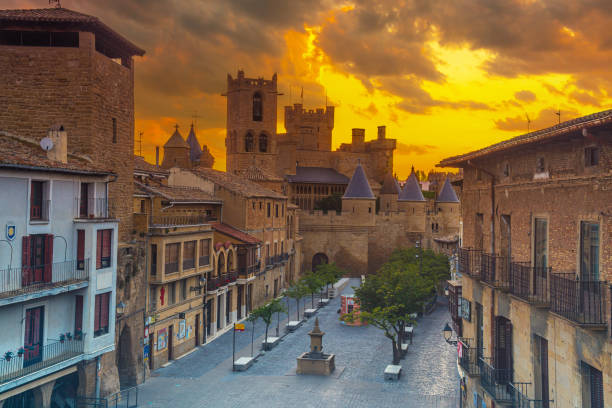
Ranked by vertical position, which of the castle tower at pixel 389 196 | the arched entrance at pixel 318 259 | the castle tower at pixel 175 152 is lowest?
the arched entrance at pixel 318 259

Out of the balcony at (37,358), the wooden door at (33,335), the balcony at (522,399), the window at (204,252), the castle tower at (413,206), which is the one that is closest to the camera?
the balcony at (522,399)

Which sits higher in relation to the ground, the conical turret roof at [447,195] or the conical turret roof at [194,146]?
the conical turret roof at [194,146]

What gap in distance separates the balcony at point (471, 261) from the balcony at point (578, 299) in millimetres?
5895

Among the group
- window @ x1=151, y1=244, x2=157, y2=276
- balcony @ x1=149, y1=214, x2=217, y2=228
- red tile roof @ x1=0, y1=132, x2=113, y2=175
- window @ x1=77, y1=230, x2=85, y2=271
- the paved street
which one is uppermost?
red tile roof @ x1=0, y1=132, x2=113, y2=175

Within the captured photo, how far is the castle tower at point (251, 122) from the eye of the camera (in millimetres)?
80500

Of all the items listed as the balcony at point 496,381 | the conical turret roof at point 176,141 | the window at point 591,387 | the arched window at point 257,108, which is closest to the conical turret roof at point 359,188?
the arched window at point 257,108

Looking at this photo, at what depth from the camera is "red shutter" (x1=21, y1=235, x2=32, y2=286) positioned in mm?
19266

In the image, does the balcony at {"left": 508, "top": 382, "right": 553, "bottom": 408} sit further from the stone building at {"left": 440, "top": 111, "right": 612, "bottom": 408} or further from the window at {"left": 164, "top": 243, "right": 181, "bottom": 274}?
the window at {"left": 164, "top": 243, "right": 181, "bottom": 274}

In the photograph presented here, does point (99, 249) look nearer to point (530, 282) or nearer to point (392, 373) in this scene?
point (392, 373)

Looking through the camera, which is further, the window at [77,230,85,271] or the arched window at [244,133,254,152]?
the arched window at [244,133,254,152]

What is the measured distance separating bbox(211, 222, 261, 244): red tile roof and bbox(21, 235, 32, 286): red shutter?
74.5ft

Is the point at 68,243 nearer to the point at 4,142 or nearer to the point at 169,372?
the point at 4,142

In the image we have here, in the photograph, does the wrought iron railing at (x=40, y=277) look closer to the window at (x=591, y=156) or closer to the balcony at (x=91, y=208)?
the balcony at (x=91, y=208)

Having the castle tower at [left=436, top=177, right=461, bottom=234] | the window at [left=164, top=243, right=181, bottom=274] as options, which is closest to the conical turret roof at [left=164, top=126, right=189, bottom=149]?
the castle tower at [left=436, top=177, right=461, bottom=234]
